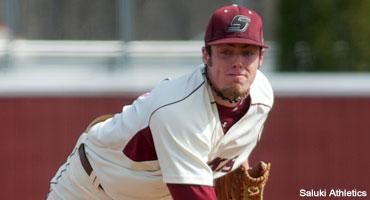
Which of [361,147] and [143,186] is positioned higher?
[143,186]

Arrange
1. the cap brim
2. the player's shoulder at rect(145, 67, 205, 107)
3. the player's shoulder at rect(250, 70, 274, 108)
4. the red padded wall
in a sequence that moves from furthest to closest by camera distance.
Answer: the red padded wall
the player's shoulder at rect(250, 70, 274, 108)
the player's shoulder at rect(145, 67, 205, 107)
the cap brim

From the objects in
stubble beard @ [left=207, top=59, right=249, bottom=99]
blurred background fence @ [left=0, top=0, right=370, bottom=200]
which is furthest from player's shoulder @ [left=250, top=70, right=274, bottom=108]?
blurred background fence @ [left=0, top=0, right=370, bottom=200]

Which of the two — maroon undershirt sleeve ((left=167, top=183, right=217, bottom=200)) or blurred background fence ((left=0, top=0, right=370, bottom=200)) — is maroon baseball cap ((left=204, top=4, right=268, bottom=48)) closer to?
maroon undershirt sleeve ((left=167, top=183, right=217, bottom=200))

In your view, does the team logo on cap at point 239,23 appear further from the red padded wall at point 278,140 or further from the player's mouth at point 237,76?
the red padded wall at point 278,140

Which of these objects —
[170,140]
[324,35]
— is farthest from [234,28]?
[324,35]

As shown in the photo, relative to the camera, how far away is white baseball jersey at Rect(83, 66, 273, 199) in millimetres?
3412

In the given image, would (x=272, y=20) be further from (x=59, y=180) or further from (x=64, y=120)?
(x=59, y=180)

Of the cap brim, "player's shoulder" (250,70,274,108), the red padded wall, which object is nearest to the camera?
the cap brim

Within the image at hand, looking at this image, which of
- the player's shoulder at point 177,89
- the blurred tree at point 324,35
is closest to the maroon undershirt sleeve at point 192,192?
the player's shoulder at point 177,89

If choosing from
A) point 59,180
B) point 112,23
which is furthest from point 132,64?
point 59,180

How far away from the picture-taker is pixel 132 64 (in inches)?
293

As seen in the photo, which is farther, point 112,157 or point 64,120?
point 64,120

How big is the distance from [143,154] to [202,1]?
4.01m

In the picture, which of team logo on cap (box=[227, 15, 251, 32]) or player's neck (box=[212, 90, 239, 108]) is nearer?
team logo on cap (box=[227, 15, 251, 32])
